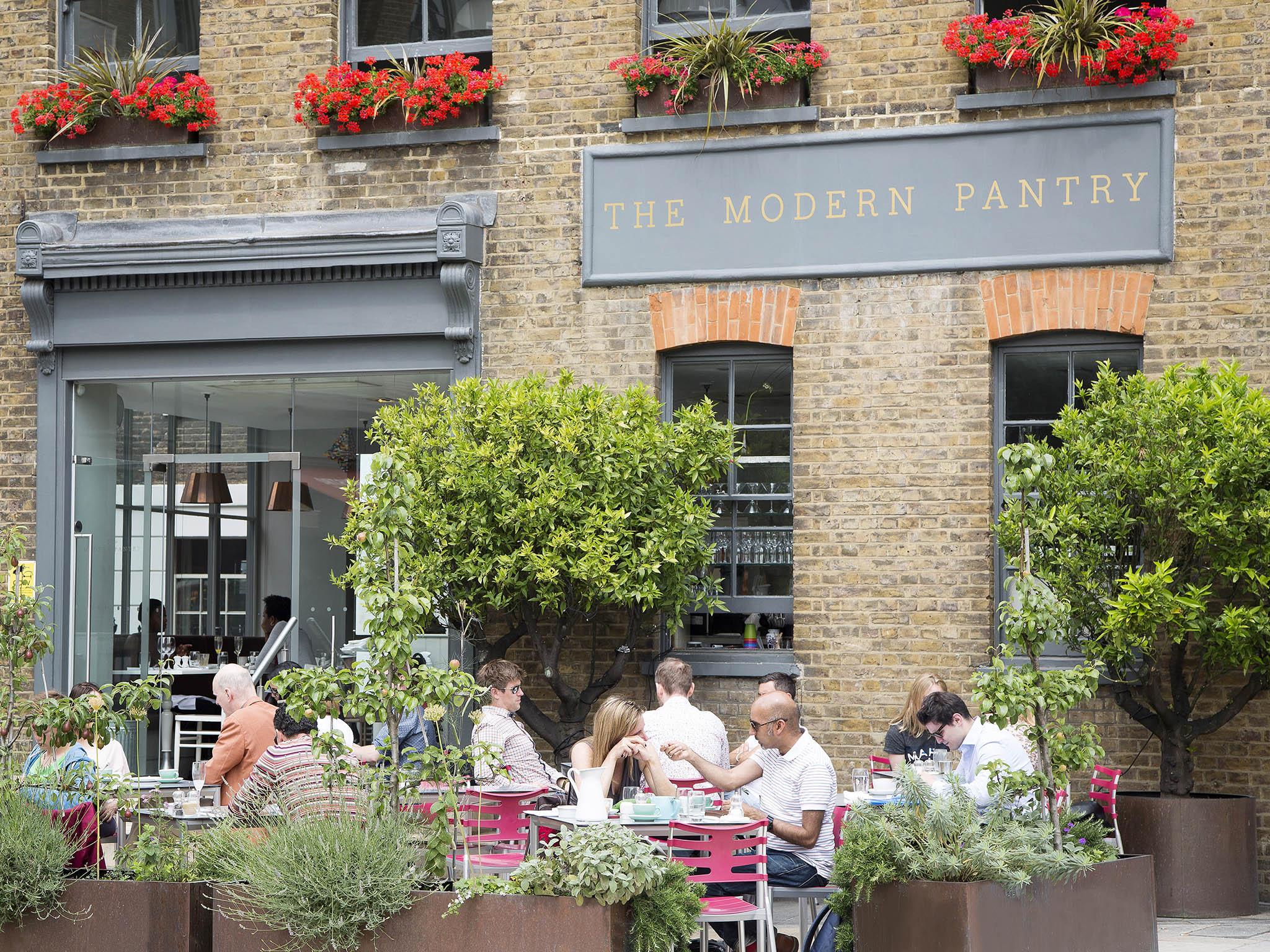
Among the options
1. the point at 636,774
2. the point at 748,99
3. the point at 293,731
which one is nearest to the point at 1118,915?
the point at 636,774

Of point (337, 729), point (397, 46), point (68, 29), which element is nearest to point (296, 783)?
point (337, 729)

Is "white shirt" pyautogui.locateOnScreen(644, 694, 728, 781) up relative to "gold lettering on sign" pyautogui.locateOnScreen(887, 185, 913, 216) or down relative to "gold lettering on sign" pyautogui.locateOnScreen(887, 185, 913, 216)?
down

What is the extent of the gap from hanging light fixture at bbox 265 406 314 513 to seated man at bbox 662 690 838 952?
4.99 metres

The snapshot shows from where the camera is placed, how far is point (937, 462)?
10.4 metres

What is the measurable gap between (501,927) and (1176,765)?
496 cm

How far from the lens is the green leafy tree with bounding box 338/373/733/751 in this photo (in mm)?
9914

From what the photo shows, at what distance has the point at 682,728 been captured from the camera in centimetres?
891

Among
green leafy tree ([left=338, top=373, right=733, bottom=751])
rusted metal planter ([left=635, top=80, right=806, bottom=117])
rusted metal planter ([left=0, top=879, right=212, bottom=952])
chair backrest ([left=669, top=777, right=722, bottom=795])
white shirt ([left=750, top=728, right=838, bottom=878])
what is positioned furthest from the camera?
rusted metal planter ([left=635, top=80, right=806, bottom=117])

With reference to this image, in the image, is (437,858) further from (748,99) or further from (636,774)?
(748,99)

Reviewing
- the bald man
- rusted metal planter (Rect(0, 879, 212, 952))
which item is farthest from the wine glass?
rusted metal planter (Rect(0, 879, 212, 952))

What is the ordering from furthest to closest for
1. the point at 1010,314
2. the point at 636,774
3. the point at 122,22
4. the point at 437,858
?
the point at 122,22
the point at 1010,314
the point at 636,774
the point at 437,858

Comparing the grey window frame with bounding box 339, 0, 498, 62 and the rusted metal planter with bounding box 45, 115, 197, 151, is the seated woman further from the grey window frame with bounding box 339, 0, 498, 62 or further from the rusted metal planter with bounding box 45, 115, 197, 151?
the rusted metal planter with bounding box 45, 115, 197, 151

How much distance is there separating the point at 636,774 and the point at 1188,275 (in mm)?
4730

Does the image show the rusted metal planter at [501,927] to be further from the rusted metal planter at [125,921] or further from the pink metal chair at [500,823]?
the pink metal chair at [500,823]
